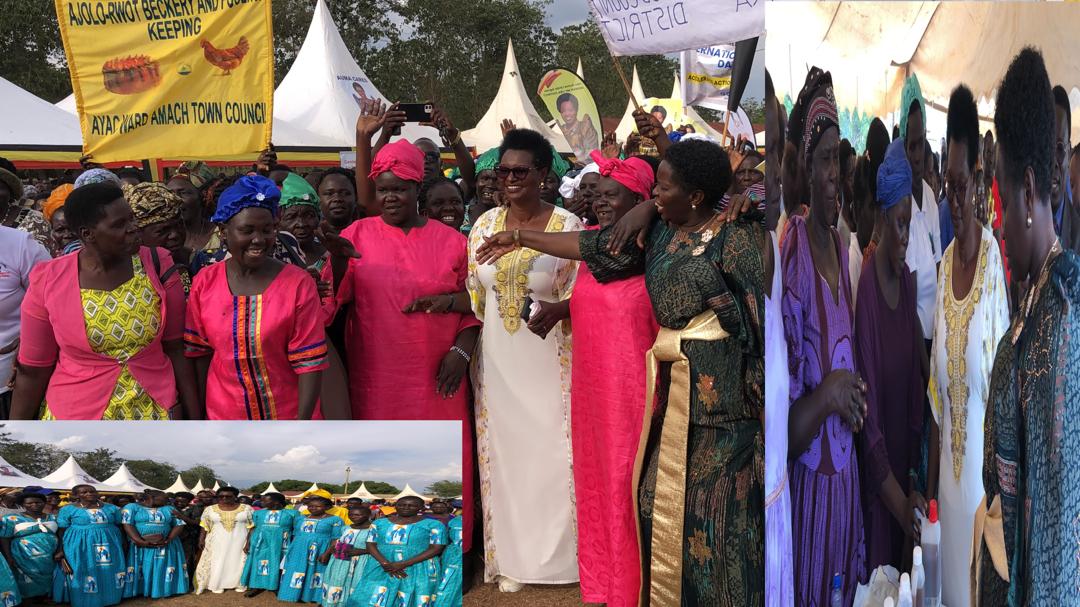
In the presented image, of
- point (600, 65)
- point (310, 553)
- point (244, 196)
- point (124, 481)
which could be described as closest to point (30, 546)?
point (124, 481)

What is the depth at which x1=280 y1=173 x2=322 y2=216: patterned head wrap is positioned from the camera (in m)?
5.00

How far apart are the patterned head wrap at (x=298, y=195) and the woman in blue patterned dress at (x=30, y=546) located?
8.26 feet

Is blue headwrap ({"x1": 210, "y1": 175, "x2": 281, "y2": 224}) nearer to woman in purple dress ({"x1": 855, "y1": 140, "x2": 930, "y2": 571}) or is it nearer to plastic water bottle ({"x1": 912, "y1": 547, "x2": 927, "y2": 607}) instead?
woman in purple dress ({"x1": 855, "y1": 140, "x2": 930, "y2": 571})

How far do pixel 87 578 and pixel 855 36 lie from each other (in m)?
2.27

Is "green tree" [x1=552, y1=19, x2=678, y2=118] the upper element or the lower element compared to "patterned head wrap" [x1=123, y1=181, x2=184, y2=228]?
upper

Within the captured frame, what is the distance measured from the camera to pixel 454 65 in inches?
1614

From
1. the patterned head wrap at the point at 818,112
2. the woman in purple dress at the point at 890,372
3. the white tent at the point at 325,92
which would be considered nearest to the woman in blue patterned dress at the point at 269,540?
the woman in purple dress at the point at 890,372

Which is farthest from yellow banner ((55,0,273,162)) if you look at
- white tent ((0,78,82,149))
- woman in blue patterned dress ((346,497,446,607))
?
white tent ((0,78,82,149))

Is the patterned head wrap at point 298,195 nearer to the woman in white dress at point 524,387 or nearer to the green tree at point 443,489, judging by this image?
the woman in white dress at point 524,387

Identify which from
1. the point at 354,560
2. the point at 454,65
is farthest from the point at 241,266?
the point at 454,65

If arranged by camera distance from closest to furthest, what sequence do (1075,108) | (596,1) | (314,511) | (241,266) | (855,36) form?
1. (855,36)
2. (1075,108)
3. (314,511)
4. (241,266)
5. (596,1)

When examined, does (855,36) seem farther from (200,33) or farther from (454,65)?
(454,65)

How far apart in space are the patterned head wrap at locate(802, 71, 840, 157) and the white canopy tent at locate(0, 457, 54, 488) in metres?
2.08

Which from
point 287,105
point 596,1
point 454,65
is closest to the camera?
point 596,1
